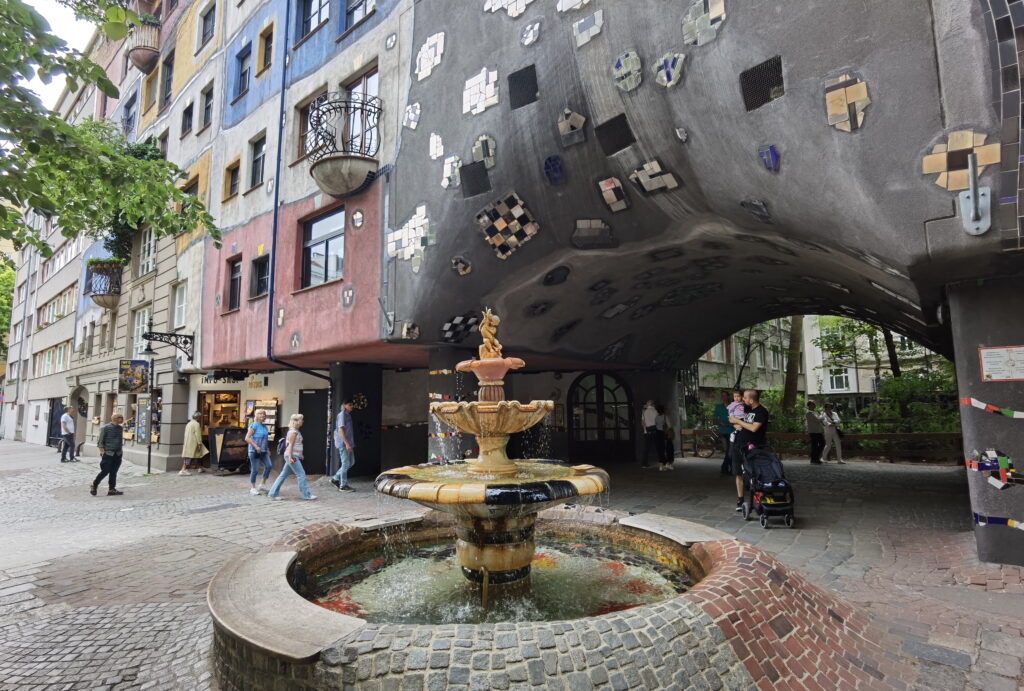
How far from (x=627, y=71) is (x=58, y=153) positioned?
6.02 metres

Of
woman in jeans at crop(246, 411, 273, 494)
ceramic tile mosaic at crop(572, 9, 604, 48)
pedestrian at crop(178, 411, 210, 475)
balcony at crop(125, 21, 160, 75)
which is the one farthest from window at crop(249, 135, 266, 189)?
balcony at crop(125, 21, 160, 75)

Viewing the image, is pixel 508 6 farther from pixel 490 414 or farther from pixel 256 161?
pixel 256 161

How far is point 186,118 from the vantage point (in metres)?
19.9

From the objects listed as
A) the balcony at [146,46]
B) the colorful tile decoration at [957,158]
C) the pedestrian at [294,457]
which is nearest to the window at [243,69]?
the balcony at [146,46]

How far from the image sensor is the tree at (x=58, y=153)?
13.8ft

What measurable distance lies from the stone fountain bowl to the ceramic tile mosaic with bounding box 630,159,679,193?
4.13 m

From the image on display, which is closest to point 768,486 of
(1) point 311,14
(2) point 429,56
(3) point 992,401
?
(3) point 992,401

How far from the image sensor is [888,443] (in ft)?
52.2

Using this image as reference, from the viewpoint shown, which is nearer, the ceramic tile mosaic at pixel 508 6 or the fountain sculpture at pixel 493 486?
the fountain sculpture at pixel 493 486

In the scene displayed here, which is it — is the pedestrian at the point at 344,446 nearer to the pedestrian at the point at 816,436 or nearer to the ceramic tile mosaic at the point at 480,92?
the ceramic tile mosaic at the point at 480,92

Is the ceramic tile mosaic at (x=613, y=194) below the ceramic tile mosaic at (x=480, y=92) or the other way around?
below

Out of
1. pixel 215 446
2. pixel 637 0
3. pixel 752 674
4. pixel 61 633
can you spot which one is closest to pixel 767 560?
pixel 752 674

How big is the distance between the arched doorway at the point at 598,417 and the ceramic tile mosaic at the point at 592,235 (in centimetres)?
901

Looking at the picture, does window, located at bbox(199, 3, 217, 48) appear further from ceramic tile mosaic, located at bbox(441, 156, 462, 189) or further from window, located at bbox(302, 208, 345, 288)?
ceramic tile mosaic, located at bbox(441, 156, 462, 189)
